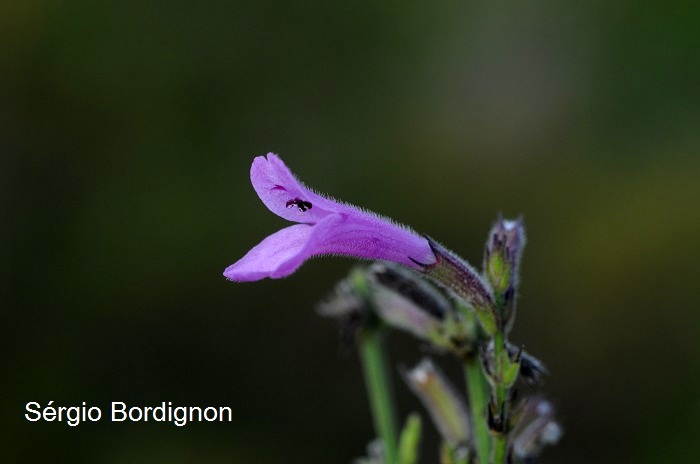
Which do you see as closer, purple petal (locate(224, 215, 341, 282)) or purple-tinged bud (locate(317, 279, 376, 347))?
purple petal (locate(224, 215, 341, 282))

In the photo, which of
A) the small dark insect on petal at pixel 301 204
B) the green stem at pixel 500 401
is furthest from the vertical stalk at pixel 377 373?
the small dark insect on petal at pixel 301 204

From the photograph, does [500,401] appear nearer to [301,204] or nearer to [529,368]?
[529,368]

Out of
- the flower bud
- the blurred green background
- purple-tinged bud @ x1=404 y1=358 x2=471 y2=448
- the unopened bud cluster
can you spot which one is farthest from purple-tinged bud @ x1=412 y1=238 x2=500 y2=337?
the blurred green background

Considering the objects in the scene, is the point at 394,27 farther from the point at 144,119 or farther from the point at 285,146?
the point at 144,119

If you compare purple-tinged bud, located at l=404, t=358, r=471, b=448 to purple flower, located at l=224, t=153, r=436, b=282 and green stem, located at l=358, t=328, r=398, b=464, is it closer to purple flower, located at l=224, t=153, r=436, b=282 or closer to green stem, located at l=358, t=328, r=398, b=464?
green stem, located at l=358, t=328, r=398, b=464

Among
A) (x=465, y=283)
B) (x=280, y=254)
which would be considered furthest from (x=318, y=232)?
(x=465, y=283)

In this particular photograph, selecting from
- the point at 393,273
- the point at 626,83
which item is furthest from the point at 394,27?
the point at 393,273
